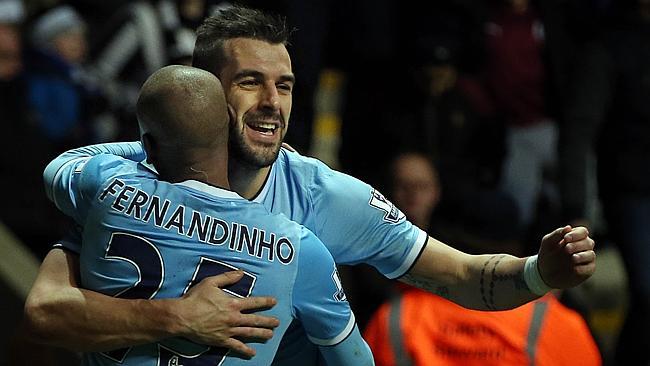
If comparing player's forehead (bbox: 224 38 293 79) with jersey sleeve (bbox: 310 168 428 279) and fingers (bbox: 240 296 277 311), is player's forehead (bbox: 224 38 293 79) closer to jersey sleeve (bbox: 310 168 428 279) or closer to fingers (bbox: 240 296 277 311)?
jersey sleeve (bbox: 310 168 428 279)

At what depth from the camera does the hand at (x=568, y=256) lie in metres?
3.61

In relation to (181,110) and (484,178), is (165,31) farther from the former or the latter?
(181,110)

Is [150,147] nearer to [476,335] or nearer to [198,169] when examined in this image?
[198,169]

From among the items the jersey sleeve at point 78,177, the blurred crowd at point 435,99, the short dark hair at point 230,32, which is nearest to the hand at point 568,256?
the short dark hair at point 230,32

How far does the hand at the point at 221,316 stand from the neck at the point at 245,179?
0.48 meters

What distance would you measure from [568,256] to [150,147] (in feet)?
3.62

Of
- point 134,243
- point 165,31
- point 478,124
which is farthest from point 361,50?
point 134,243

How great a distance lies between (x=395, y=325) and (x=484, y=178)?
10.3 feet

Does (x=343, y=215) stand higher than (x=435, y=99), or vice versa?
(x=343, y=215)

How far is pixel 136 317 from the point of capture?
3.44 metres

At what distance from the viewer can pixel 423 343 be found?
4512mm

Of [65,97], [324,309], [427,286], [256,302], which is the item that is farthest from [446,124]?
[256,302]

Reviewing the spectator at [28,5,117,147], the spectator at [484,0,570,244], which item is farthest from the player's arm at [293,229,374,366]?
the spectator at [484,0,570,244]

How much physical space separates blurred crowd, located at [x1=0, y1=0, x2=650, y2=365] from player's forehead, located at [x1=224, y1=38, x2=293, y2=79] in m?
2.08
